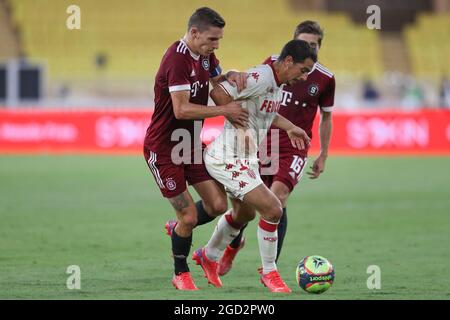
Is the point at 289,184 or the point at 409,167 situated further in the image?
the point at 409,167

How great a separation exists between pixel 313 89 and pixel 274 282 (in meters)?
2.47

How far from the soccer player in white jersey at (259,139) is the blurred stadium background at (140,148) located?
1.56ft

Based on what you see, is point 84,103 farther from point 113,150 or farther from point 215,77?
point 215,77

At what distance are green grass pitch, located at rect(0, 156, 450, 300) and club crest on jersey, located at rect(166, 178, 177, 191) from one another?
88 centimetres

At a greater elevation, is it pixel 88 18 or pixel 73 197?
pixel 88 18

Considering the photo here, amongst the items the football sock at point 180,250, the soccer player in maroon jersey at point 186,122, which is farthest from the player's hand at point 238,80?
the football sock at point 180,250

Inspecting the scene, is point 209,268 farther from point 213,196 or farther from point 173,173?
point 173,173

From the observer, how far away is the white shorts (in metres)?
8.62

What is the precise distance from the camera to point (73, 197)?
1714 centimetres

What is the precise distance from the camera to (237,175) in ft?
28.4

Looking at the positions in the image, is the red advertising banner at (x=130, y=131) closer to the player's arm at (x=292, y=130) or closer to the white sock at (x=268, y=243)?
the player's arm at (x=292, y=130)
